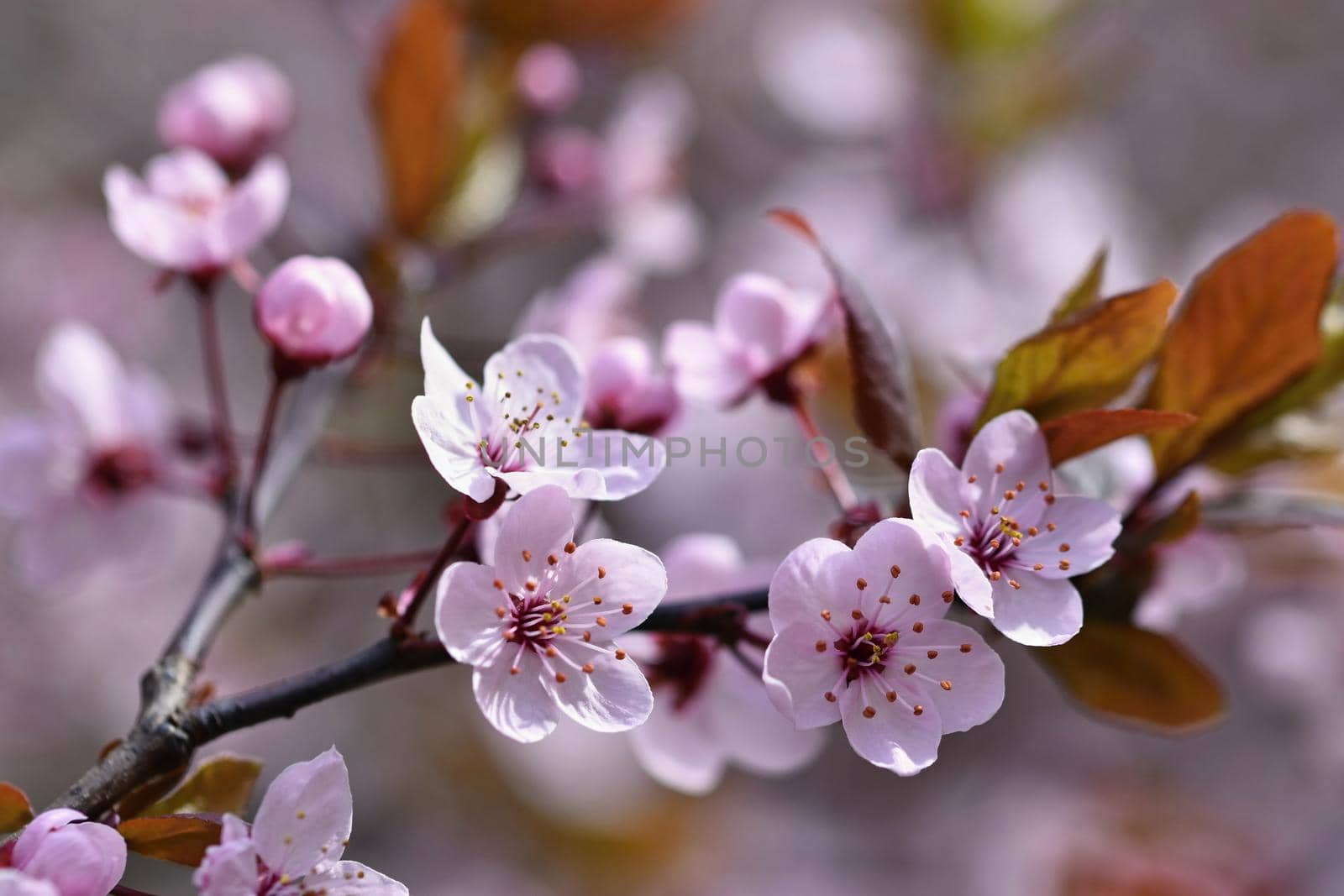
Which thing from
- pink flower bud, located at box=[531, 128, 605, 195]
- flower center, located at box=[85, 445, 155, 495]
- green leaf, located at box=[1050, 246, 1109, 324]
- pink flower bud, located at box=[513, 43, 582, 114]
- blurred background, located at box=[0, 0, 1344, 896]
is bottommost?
blurred background, located at box=[0, 0, 1344, 896]

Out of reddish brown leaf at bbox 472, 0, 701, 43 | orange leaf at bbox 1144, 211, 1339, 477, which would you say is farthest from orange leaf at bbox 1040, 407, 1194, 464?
reddish brown leaf at bbox 472, 0, 701, 43

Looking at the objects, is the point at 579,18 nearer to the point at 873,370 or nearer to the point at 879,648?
the point at 873,370

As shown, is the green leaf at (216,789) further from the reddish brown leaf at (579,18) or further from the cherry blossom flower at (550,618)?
the reddish brown leaf at (579,18)

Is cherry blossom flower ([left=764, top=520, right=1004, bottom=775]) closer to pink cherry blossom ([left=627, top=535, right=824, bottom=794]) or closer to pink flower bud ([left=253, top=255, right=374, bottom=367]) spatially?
pink cherry blossom ([left=627, top=535, right=824, bottom=794])

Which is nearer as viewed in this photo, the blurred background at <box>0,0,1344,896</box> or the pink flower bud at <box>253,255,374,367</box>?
the pink flower bud at <box>253,255,374,367</box>

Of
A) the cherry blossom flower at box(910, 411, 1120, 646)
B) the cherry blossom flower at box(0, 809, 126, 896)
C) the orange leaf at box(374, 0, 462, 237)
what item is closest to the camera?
the cherry blossom flower at box(0, 809, 126, 896)

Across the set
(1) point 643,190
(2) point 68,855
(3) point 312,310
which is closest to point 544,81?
(1) point 643,190

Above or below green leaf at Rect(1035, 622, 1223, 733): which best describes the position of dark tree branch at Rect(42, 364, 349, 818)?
above
